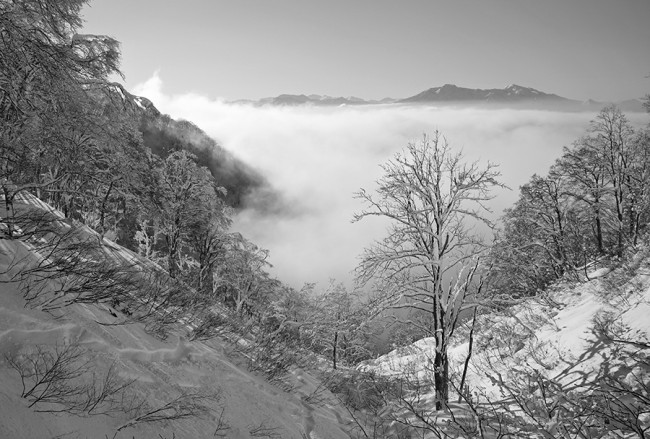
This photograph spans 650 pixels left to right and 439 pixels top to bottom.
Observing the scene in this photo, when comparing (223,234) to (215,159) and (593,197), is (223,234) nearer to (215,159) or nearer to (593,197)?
(593,197)

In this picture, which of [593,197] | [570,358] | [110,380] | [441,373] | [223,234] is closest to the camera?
[110,380]

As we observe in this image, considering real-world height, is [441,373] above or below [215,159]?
below

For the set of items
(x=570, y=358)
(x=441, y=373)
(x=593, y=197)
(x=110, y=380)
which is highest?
(x=110, y=380)

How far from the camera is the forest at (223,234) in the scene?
3.98 metres

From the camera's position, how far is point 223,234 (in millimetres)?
19359

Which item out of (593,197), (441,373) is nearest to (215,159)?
(593,197)

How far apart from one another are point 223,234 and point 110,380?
1693 centimetres

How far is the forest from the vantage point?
398 cm

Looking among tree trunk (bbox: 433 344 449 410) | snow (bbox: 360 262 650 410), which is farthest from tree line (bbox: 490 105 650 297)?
tree trunk (bbox: 433 344 449 410)

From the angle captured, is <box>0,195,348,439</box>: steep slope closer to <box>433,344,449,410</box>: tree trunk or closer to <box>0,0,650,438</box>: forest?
<box>0,0,650,438</box>: forest

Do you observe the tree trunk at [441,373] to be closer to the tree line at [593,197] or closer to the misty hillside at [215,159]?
the tree line at [593,197]

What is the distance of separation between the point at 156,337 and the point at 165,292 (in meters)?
2.10

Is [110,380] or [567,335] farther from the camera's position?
[567,335]

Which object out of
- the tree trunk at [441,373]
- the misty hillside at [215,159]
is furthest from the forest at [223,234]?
the misty hillside at [215,159]
